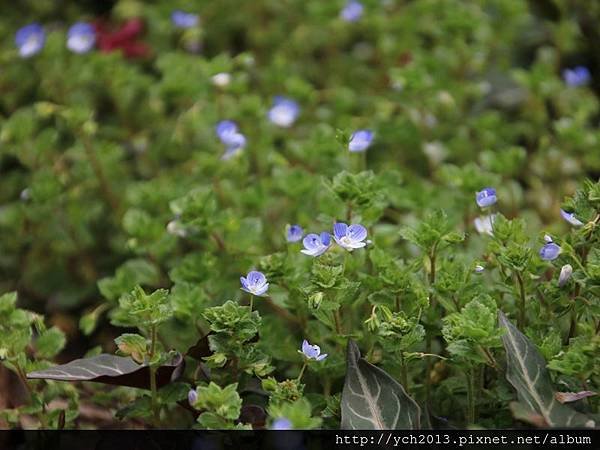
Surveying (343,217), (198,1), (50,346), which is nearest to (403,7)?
(198,1)

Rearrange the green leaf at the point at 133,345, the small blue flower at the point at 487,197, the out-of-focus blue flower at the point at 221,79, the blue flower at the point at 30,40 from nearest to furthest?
the green leaf at the point at 133,345, the small blue flower at the point at 487,197, the out-of-focus blue flower at the point at 221,79, the blue flower at the point at 30,40

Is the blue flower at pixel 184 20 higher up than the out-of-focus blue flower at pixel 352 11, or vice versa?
the blue flower at pixel 184 20

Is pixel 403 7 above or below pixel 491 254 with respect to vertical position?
below

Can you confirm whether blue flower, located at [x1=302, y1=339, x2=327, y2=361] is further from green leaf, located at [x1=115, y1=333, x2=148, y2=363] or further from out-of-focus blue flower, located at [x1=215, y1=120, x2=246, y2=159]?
Result: out-of-focus blue flower, located at [x1=215, y1=120, x2=246, y2=159]

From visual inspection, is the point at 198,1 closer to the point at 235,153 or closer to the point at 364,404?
the point at 235,153

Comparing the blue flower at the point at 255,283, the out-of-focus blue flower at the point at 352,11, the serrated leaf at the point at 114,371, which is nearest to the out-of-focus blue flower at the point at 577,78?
the out-of-focus blue flower at the point at 352,11

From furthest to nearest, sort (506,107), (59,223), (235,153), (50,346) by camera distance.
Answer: (506,107), (59,223), (235,153), (50,346)

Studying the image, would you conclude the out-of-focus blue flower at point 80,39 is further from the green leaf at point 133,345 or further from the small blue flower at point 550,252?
the small blue flower at point 550,252

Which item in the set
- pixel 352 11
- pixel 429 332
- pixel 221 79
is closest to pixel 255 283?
pixel 429 332
